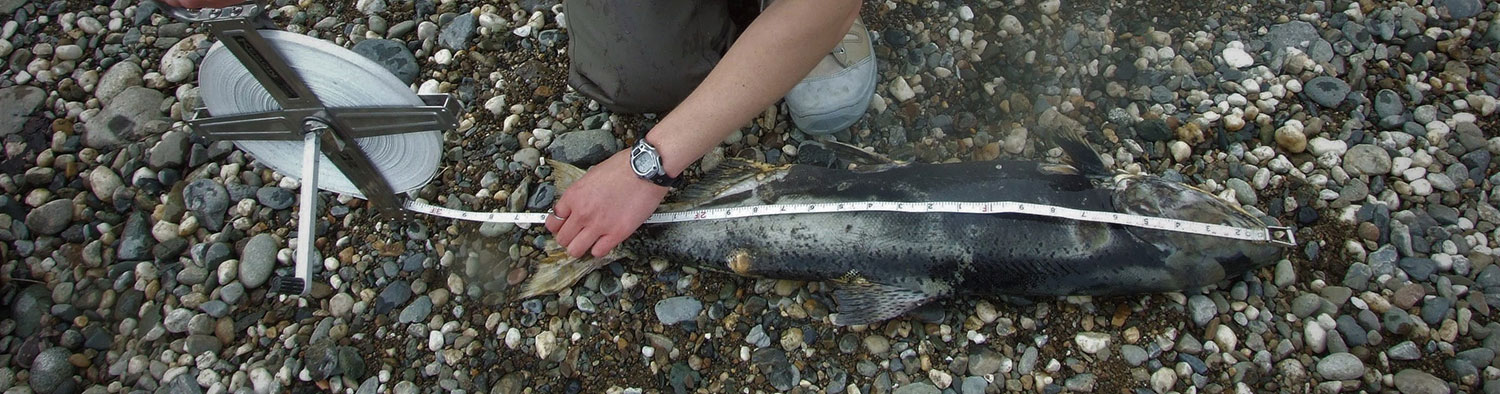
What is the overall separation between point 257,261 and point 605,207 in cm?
163

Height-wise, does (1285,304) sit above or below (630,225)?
below

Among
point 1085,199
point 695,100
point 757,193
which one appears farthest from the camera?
point 757,193

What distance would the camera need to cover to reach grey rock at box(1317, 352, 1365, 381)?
3188 millimetres

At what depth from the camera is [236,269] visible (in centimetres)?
363

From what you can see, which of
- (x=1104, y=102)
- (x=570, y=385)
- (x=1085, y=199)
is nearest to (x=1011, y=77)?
(x=1104, y=102)

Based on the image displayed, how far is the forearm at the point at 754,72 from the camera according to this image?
277 centimetres

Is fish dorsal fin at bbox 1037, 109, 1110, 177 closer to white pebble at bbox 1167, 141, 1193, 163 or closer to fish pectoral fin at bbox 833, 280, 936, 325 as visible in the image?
white pebble at bbox 1167, 141, 1193, 163

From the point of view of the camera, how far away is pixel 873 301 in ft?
10.8

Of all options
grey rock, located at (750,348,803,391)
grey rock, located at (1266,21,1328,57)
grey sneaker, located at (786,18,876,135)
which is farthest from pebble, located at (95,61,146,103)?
grey rock, located at (1266,21,1328,57)

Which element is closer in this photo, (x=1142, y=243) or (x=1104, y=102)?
(x=1142, y=243)

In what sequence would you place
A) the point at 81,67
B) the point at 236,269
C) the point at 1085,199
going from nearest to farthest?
the point at 1085,199, the point at 236,269, the point at 81,67

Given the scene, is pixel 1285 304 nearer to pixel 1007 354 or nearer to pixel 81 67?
pixel 1007 354

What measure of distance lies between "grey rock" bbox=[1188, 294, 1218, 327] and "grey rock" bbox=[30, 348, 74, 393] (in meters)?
4.39

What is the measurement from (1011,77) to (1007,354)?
140 cm
